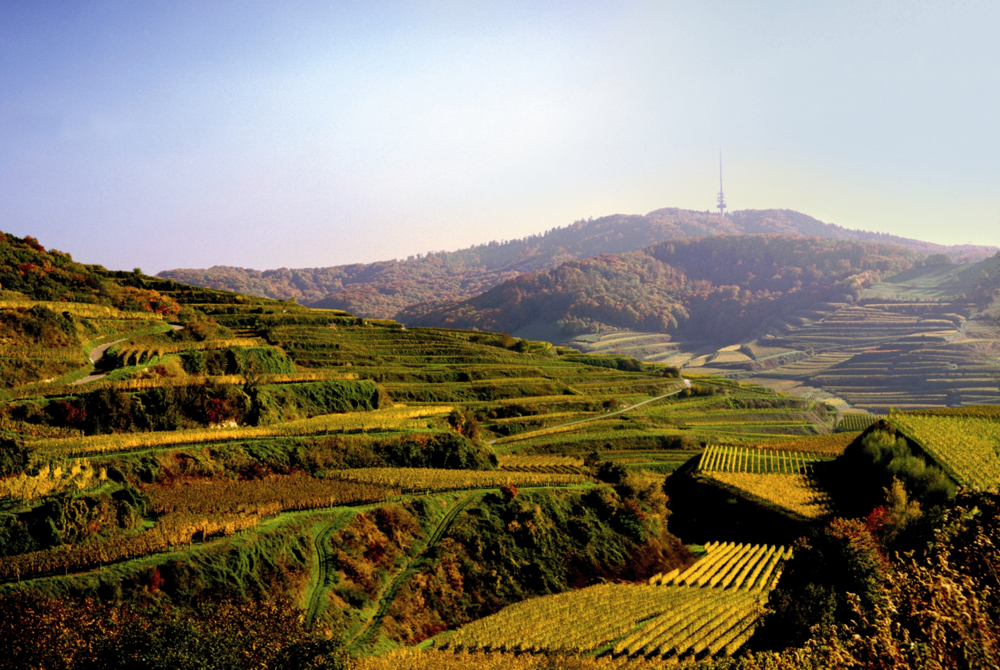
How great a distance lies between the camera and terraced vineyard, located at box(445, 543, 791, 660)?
857 inches

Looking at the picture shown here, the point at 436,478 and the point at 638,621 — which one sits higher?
the point at 436,478

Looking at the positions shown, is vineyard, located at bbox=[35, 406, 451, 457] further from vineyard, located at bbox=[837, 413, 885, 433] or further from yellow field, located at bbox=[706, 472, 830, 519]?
vineyard, located at bbox=[837, 413, 885, 433]

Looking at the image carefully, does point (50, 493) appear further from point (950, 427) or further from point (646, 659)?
point (950, 427)

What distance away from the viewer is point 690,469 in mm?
53656

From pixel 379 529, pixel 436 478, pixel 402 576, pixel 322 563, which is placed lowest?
pixel 402 576

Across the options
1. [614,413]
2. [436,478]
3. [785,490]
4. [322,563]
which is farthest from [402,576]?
[614,413]

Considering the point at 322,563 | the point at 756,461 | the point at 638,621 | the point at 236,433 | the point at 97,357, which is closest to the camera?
the point at 322,563

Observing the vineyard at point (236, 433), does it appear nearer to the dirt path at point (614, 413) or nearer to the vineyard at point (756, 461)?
the dirt path at point (614, 413)

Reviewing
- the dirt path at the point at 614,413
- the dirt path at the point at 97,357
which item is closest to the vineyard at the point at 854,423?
the dirt path at the point at 614,413

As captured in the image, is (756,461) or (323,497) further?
(756,461)

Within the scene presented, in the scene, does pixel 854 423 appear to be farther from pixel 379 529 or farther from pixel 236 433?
pixel 236 433

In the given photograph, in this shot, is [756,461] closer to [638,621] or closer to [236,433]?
[638,621]

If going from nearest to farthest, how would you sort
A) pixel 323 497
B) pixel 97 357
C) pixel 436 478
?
pixel 323 497
pixel 436 478
pixel 97 357

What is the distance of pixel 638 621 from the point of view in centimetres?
2427
